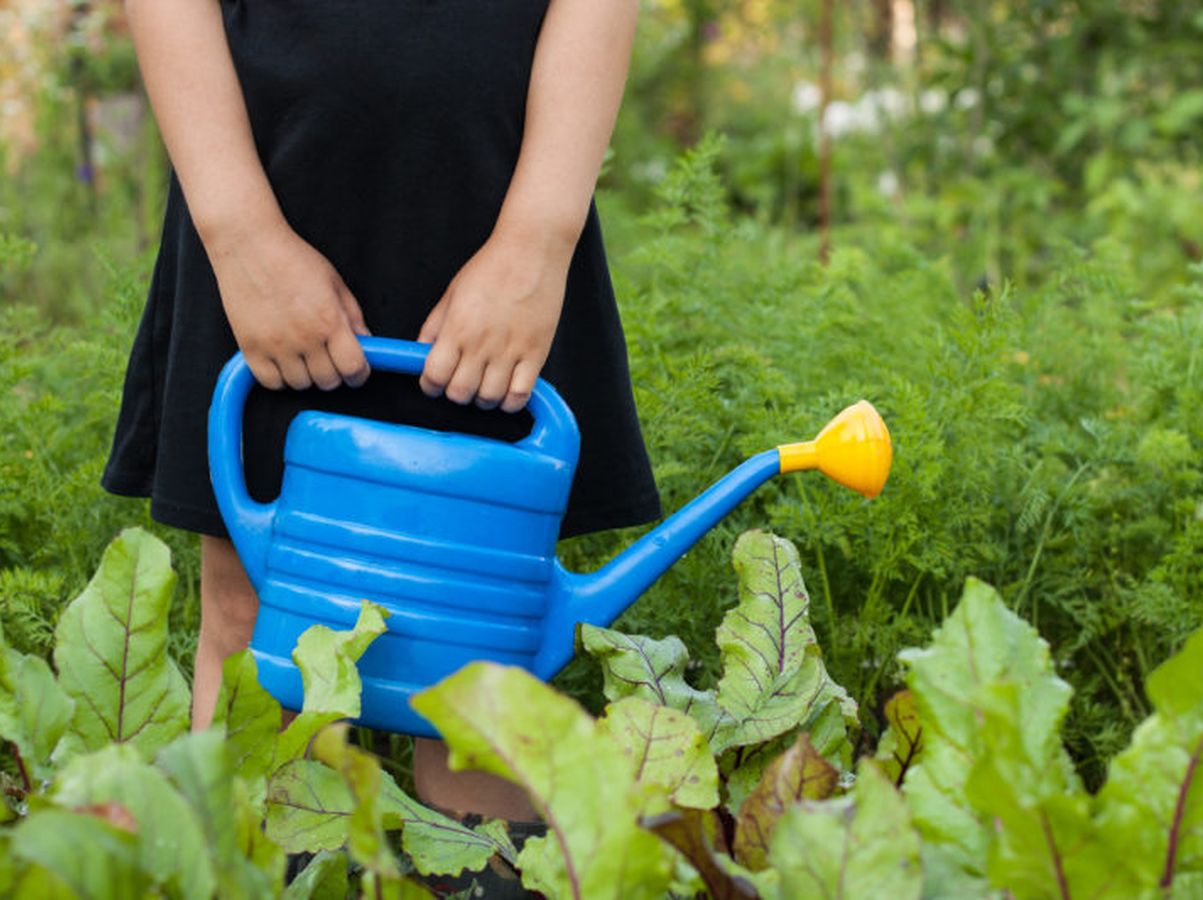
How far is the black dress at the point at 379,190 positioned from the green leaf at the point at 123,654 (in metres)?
0.33

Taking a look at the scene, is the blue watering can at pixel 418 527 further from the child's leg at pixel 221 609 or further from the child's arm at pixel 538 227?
the child's leg at pixel 221 609

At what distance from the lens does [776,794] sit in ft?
3.27

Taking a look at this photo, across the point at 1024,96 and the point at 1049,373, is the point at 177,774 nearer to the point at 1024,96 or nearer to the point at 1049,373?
the point at 1049,373

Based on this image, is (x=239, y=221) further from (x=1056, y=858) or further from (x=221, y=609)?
(x=1056, y=858)

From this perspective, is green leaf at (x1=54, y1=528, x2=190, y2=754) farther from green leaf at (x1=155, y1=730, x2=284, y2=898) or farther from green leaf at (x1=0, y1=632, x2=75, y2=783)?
green leaf at (x1=155, y1=730, x2=284, y2=898)

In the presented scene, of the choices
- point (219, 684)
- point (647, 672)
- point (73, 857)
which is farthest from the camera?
point (219, 684)

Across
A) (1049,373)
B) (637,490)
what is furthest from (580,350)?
(1049,373)

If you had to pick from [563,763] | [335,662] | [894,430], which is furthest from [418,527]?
[894,430]

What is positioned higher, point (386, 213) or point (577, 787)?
point (386, 213)

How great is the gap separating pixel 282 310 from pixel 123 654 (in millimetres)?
334

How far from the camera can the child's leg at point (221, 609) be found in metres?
1.47

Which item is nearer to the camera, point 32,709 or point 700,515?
point 32,709

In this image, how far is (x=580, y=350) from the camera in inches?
55.9

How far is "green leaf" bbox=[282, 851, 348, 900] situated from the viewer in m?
1.03
